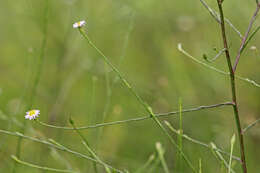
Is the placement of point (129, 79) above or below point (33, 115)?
above

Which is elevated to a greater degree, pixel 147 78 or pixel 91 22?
pixel 91 22

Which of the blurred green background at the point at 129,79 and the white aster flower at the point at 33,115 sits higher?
the blurred green background at the point at 129,79

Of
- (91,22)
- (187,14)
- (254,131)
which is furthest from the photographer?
(187,14)

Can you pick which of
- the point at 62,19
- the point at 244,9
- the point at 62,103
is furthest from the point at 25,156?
the point at 244,9

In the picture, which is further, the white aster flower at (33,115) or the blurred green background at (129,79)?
the blurred green background at (129,79)

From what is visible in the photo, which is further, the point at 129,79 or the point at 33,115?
the point at 129,79

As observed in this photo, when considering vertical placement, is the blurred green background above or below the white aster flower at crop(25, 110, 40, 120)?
above

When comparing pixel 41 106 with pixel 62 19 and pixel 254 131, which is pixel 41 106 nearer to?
pixel 62 19

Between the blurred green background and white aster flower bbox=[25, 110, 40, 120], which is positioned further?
the blurred green background
